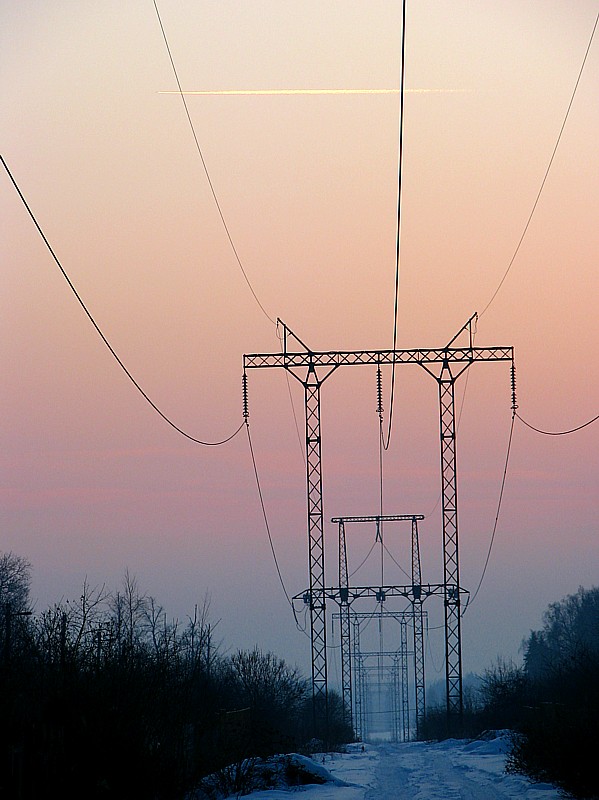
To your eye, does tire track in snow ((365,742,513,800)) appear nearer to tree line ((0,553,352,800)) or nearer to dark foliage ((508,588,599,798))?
dark foliage ((508,588,599,798))

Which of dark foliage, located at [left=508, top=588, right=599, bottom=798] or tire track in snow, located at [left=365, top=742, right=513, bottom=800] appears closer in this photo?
dark foliage, located at [left=508, top=588, right=599, bottom=798]

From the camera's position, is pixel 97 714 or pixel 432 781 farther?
pixel 432 781

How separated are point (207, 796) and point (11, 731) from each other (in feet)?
26.8

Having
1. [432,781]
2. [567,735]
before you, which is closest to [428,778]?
[432,781]

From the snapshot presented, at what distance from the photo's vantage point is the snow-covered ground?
2480 cm

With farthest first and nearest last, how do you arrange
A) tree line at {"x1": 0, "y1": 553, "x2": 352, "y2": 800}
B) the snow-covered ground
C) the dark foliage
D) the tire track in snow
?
1. the tire track in snow
2. the snow-covered ground
3. the dark foliage
4. tree line at {"x1": 0, "y1": 553, "x2": 352, "y2": 800}

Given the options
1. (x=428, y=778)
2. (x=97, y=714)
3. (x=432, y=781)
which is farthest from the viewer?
(x=428, y=778)

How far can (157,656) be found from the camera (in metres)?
19.6

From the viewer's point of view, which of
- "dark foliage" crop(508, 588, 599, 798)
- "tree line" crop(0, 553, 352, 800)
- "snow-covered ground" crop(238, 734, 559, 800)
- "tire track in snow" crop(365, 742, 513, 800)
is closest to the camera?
"tree line" crop(0, 553, 352, 800)

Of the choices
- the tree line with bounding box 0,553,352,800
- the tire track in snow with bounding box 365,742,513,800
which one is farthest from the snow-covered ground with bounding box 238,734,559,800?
the tree line with bounding box 0,553,352,800

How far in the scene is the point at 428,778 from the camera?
30.9 metres

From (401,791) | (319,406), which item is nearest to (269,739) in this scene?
(401,791)

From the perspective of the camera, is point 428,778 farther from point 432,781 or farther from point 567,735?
point 567,735

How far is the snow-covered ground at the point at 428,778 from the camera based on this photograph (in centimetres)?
2480
